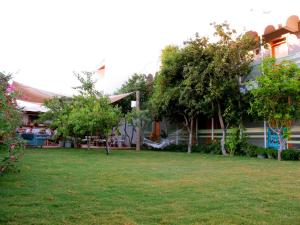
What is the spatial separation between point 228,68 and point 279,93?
9.18 ft

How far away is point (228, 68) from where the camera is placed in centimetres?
1391

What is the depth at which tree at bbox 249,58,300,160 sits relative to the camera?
37.6ft

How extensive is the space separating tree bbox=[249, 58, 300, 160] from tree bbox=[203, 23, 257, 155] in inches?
66.9

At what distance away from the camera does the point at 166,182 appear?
246 inches

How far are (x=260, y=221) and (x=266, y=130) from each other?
11510 millimetres

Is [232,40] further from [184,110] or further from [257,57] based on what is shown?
[184,110]

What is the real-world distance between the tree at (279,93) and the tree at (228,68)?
5.58 ft

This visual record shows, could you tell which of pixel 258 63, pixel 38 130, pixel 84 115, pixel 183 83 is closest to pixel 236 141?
pixel 183 83

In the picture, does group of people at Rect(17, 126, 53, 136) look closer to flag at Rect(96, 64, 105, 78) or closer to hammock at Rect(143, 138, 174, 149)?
hammock at Rect(143, 138, 174, 149)

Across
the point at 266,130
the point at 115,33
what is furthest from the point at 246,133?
the point at 115,33

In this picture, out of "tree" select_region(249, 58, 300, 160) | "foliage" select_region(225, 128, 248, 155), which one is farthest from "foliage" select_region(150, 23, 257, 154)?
"tree" select_region(249, 58, 300, 160)

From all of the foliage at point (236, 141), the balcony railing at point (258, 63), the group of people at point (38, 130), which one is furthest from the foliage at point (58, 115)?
the balcony railing at point (258, 63)

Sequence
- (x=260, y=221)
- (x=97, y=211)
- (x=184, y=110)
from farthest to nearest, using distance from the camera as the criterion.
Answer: (x=184, y=110) → (x=97, y=211) → (x=260, y=221)

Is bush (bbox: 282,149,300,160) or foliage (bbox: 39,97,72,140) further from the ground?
foliage (bbox: 39,97,72,140)
